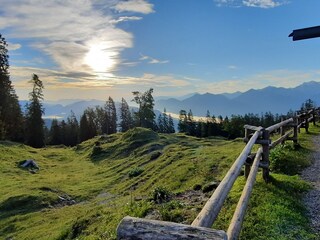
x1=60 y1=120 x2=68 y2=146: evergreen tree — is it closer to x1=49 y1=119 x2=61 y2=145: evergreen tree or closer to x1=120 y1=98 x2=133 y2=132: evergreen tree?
x1=49 y1=119 x2=61 y2=145: evergreen tree

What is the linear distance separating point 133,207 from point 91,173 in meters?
30.0

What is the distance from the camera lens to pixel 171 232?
2629 millimetres

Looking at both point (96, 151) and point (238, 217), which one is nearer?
point (238, 217)

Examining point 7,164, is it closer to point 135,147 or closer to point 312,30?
point 135,147

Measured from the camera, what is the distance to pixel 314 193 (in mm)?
10242

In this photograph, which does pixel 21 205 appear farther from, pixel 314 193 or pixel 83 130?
pixel 83 130

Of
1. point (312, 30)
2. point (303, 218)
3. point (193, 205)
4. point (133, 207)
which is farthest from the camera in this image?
point (133, 207)

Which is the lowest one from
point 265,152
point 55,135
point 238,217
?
point 55,135

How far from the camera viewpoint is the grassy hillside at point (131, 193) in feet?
28.2

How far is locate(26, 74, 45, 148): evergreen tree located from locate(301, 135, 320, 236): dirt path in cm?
7824

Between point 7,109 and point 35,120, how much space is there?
7553 millimetres

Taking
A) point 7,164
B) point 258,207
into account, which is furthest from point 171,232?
point 7,164

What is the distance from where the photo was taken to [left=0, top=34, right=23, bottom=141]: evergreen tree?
7169 cm

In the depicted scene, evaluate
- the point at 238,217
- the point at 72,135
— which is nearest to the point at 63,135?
the point at 72,135
